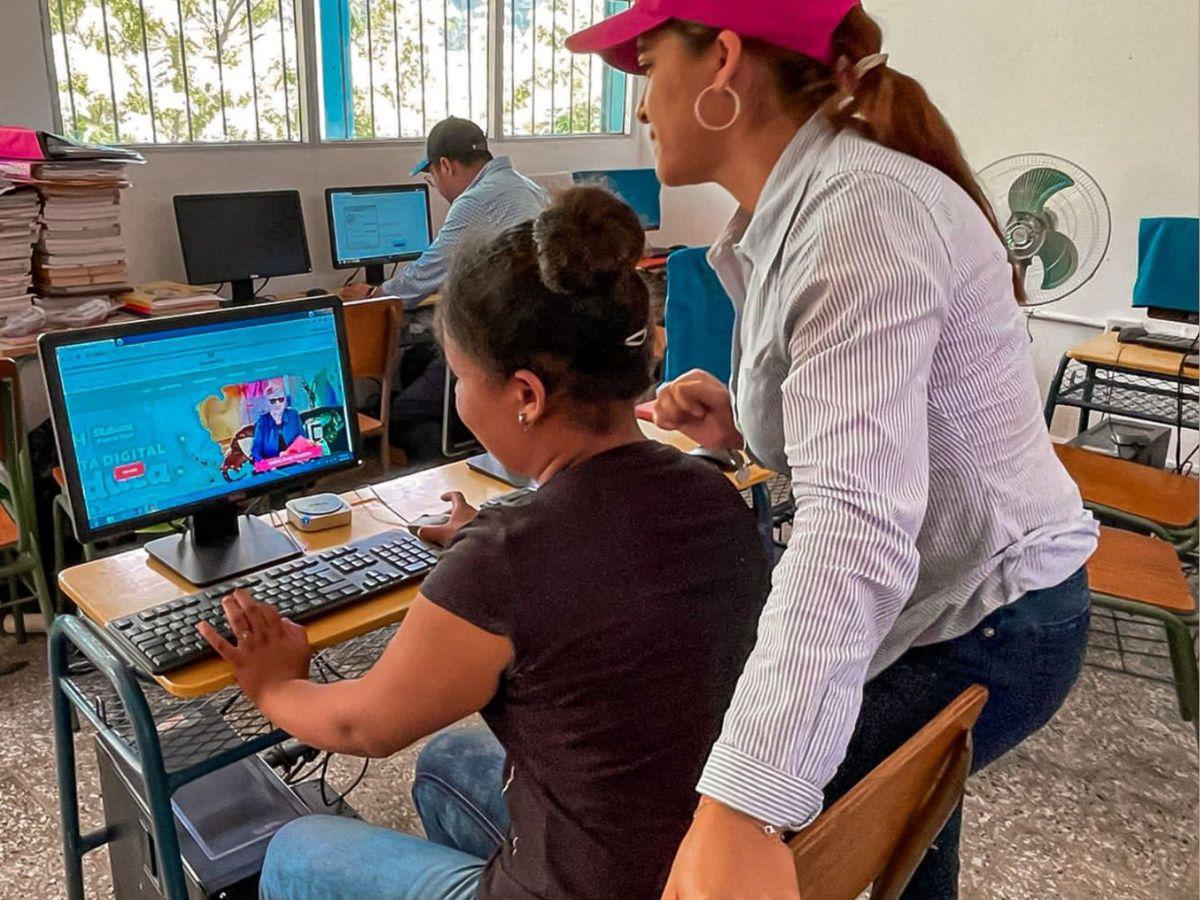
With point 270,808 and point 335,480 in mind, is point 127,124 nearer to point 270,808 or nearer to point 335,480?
point 335,480

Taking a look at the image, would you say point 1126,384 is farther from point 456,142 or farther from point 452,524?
point 452,524

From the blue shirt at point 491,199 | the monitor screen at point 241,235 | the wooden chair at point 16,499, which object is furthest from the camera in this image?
the monitor screen at point 241,235

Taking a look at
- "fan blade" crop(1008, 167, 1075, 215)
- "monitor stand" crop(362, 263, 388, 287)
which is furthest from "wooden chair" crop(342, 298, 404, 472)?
"fan blade" crop(1008, 167, 1075, 215)

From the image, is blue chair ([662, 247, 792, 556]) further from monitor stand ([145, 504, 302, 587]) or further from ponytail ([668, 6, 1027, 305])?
ponytail ([668, 6, 1027, 305])

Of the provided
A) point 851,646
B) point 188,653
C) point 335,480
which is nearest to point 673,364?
point 335,480

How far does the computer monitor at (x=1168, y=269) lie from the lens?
3486mm

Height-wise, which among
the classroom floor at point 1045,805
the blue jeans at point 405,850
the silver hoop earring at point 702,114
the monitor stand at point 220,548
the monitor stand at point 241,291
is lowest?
the classroom floor at point 1045,805

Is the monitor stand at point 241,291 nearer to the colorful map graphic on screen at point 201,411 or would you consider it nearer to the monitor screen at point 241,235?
the monitor screen at point 241,235

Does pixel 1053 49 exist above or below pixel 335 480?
above

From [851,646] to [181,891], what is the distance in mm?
1076

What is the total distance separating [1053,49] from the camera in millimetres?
4223

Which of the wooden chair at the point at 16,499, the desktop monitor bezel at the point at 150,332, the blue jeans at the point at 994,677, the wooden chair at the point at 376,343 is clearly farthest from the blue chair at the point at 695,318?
the blue jeans at the point at 994,677

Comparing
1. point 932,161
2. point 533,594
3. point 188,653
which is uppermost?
point 932,161

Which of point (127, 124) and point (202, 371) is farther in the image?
point (127, 124)
